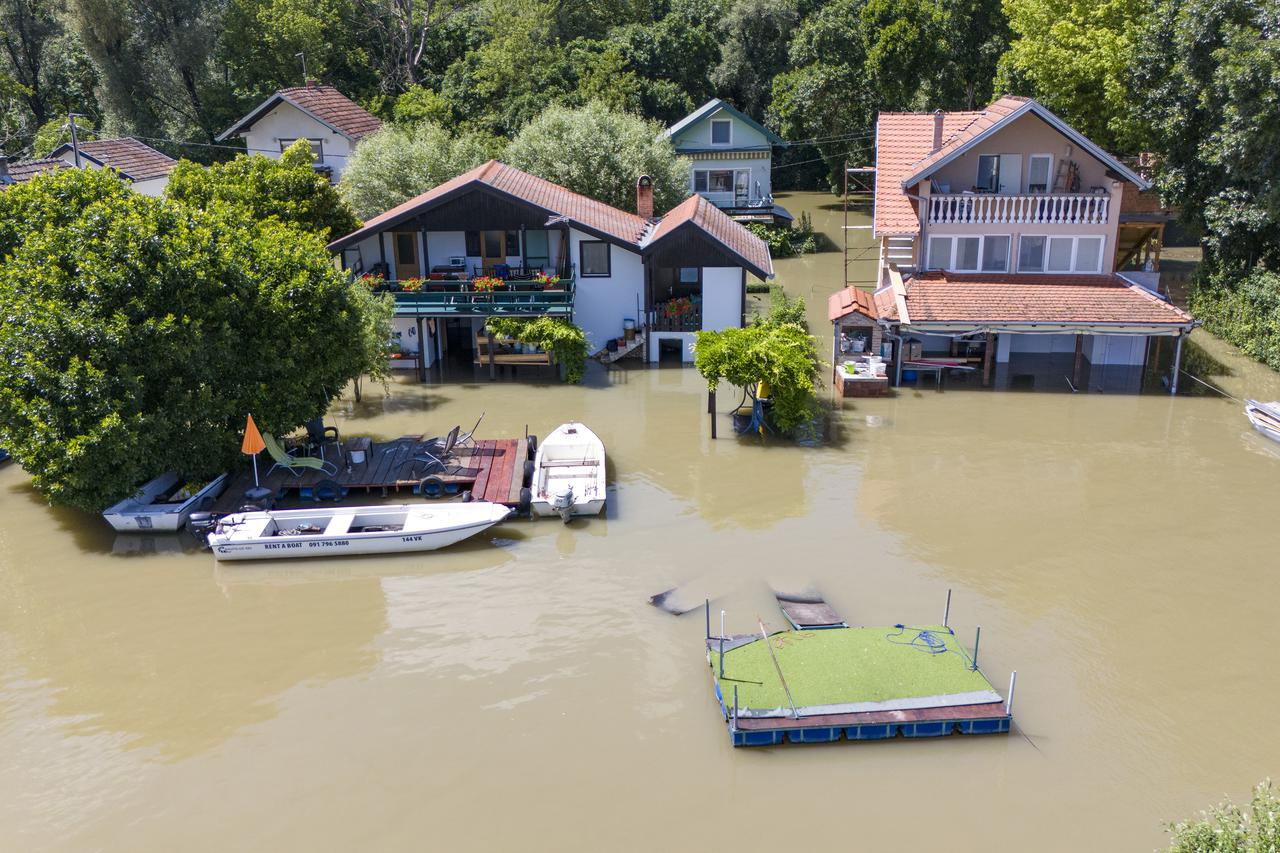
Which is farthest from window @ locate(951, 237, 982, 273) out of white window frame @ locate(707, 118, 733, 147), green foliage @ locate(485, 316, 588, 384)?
white window frame @ locate(707, 118, 733, 147)

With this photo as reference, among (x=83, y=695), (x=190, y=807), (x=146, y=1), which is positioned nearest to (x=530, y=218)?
(x=83, y=695)

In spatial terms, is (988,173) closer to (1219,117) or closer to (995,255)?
(995,255)

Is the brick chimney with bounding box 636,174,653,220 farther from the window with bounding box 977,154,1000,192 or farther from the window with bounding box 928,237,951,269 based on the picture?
the window with bounding box 977,154,1000,192

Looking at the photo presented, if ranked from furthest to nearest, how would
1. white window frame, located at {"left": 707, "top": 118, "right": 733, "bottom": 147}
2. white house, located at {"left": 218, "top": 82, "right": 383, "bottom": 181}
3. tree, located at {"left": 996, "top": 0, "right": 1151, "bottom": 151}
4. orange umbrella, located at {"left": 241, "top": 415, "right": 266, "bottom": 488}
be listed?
white window frame, located at {"left": 707, "top": 118, "right": 733, "bottom": 147} < white house, located at {"left": 218, "top": 82, "right": 383, "bottom": 181} < tree, located at {"left": 996, "top": 0, "right": 1151, "bottom": 151} < orange umbrella, located at {"left": 241, "top": 415, "right": 266, "bottom": 488}

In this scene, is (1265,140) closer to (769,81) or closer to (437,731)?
(437,731)

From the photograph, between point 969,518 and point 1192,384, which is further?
point 1192,384

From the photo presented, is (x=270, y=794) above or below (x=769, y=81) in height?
below
